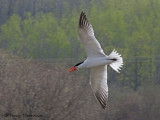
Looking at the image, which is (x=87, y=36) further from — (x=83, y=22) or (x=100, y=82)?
(x=100, y=82)

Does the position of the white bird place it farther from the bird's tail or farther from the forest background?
the forest background

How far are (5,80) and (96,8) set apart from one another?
22.8 meters

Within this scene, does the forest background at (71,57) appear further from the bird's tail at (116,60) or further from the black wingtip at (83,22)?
the black wingtip at (83,22)

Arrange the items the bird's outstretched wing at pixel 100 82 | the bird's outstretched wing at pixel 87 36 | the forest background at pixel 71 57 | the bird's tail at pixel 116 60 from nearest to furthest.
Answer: the bird's outstretched wing at pixel 87 36
the bird's tail at pixel 116 60
the bird's outstretched wing at pixel 100 82
the forest background at pixel 71 57

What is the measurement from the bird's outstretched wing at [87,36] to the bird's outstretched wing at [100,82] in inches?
21.1

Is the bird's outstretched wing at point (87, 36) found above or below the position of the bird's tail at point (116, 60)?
above

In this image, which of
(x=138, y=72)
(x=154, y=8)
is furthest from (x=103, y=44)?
(x=154, y=8)

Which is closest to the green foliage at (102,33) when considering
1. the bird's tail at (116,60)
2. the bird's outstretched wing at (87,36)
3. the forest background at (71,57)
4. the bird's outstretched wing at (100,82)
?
the forest background at (71,57)

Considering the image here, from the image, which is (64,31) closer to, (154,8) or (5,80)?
(154,8)

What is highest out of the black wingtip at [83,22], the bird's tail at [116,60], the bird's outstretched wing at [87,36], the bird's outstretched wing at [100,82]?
the black wingtip at [83,22]

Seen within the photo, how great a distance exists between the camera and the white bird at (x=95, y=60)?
7773mm

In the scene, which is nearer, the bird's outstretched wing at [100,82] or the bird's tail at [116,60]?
the bird's tail at [116,60]

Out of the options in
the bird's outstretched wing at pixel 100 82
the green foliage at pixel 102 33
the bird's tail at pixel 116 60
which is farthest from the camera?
the green foliage at pixel 102 33

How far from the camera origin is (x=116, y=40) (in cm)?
2967
